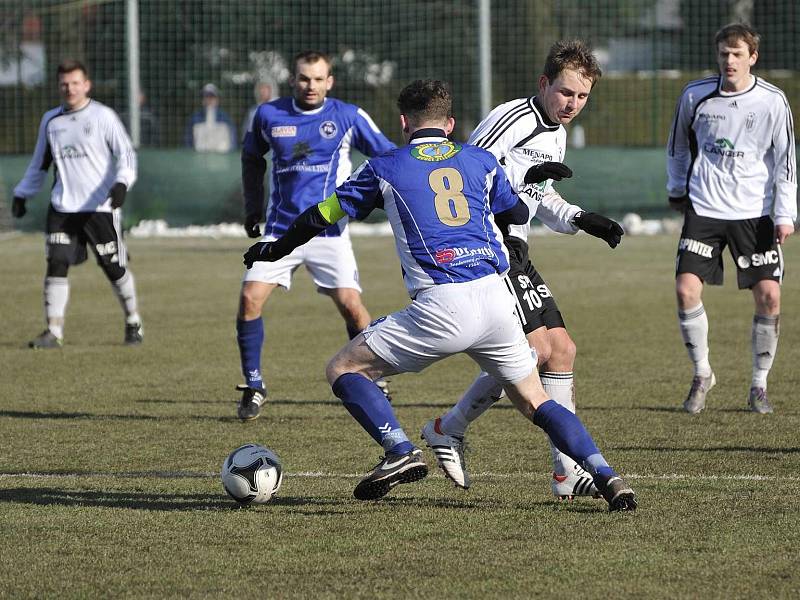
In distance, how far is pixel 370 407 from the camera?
552 cm

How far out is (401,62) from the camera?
27.3 meters

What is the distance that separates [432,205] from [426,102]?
421 mm

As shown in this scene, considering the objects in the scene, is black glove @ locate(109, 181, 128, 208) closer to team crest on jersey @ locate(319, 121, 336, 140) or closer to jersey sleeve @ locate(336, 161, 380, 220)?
team crest on jersey @ locate(319, 121, 336, 140)

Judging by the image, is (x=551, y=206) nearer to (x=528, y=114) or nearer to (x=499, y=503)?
(x=528, y=114)

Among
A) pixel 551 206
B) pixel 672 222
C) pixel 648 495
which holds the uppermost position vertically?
pixel 551 206

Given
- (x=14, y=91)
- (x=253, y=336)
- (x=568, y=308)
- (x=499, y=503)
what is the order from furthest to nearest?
1. (x=14, y=91)
2. (x=568, y=308)
3. (x=253, y=336)
4. (x=499, y=503)

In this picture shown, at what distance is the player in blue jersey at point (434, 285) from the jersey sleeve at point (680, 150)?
3.32 metres

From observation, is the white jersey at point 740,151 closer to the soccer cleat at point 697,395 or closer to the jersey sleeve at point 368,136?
the soccer cleat at point 697,395

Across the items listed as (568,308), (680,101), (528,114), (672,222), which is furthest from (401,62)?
(528,114)

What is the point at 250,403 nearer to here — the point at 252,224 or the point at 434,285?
the point at 252,224

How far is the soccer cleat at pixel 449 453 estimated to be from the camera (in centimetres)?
582

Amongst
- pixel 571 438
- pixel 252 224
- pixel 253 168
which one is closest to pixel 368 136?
pixel 253 168

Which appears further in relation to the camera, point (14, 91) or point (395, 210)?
point (14, 91)

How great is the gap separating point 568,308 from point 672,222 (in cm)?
1102
